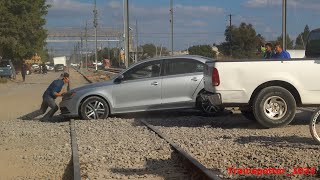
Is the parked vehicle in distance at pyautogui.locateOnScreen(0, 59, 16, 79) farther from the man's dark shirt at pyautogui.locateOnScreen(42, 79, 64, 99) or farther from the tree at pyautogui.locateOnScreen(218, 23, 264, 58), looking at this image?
the man's dark shirt at pyautogui.locateOnScreen(42, 79, 64, 99)

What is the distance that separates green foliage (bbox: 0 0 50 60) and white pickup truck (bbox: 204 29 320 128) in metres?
38.3

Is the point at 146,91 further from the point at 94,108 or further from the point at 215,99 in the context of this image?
the point at 215,99

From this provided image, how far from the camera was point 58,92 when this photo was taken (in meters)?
15.0

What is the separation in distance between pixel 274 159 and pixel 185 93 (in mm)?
5826

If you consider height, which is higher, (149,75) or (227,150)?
(149,75)

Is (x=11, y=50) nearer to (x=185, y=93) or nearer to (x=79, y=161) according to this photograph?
(x=185, y=93)

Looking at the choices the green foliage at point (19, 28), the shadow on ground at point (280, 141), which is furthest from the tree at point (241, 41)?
the shadow on ground at point (280, 141)

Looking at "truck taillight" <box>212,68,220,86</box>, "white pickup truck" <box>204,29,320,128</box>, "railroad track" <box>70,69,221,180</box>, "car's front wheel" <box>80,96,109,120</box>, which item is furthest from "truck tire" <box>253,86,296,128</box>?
"car's front wheel" <box>80,96,109,120</box>

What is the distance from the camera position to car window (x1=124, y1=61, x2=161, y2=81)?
13.6 meters

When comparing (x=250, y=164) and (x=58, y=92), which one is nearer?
(x=250, y=164)

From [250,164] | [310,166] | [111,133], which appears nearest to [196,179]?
[250,164]

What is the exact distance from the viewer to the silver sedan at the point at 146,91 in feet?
43.6

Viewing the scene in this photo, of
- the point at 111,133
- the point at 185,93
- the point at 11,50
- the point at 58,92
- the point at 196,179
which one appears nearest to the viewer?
the point at 196,179

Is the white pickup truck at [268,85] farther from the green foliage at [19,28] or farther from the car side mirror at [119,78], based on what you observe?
the green foliage at [19,28]
